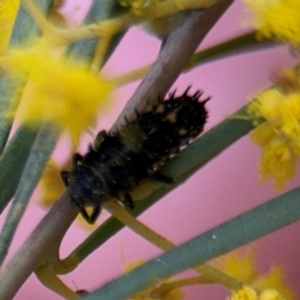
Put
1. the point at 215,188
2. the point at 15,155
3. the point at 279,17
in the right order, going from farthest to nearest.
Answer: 1. the point at 215,188
2. the point at 15,155
3. the point at 279,17

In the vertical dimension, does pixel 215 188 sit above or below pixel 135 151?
above

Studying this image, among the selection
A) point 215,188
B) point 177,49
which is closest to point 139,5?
point 177,49

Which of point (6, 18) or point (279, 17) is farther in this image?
point (6, 18)

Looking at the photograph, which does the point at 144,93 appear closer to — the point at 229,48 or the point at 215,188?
the point at 229,48

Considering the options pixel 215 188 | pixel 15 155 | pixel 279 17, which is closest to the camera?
pixel 279 17

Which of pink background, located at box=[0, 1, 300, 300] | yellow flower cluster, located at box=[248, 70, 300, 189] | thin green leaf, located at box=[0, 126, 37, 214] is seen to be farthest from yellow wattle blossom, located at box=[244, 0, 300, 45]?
pink background, located at box=[0, 1, 300, 300]

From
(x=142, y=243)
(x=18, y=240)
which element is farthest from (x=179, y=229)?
(x=18, y=240)

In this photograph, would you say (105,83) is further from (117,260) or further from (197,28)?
(117,260)
